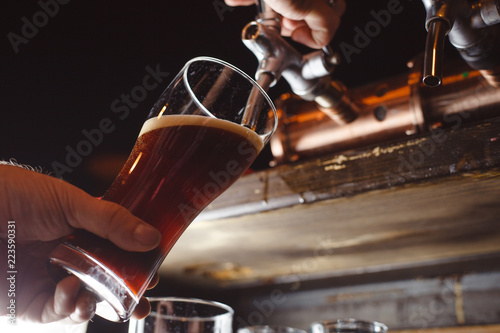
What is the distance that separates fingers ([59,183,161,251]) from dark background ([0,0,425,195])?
1.73m

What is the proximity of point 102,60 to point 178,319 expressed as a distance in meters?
2.11

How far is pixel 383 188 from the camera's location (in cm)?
111

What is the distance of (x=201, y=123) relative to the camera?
0.84m

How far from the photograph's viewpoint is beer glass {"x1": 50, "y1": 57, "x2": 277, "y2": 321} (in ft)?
2.58

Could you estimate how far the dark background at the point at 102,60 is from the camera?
238 cm

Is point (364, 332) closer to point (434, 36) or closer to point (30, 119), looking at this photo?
point (434, 36)

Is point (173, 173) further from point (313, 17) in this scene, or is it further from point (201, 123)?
point (313, 17)

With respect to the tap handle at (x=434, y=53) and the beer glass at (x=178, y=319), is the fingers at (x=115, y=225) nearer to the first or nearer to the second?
the beer glass at (x=178, y=319)

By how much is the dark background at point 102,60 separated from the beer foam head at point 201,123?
5.03 feet

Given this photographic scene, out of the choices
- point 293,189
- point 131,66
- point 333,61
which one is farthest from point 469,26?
point 131,66

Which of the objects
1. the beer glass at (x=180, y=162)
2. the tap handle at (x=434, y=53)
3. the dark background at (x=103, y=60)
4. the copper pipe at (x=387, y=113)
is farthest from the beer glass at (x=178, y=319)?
the dark background at (x=103, y=60)

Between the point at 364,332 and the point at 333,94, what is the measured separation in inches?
25.2

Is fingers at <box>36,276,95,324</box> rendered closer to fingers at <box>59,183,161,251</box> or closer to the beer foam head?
fingers at <box>59,183,161,251</box>

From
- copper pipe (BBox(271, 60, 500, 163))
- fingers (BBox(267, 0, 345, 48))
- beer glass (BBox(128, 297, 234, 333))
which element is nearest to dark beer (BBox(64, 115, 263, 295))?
beer glass (BBox(128, 297, 234, 333))
